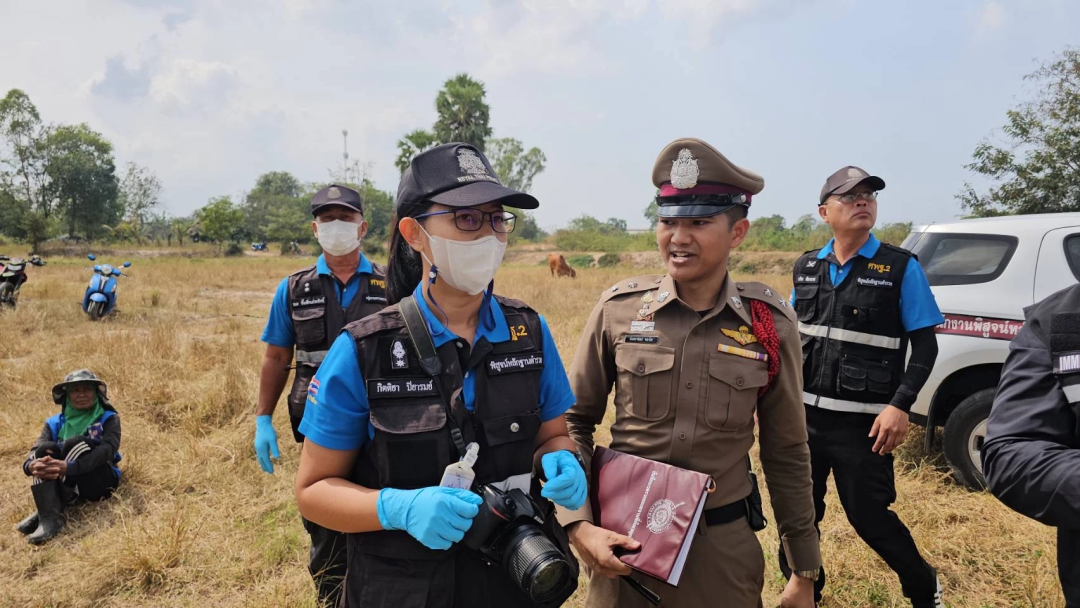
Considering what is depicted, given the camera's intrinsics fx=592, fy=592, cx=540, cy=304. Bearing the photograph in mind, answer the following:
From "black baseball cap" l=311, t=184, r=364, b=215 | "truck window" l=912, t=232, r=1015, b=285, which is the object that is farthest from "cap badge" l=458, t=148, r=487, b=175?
"truck window" l=912, t=232, r=1015, b=285

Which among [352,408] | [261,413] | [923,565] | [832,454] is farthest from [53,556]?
[923,565]

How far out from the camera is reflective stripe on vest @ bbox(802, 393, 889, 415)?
8.83 ft

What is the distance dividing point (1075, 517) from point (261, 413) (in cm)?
315

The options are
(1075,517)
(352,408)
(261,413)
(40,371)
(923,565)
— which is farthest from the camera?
(40,371)

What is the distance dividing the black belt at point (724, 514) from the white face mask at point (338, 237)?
2239mm

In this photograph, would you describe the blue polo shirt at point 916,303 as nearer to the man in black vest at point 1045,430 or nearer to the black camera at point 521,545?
the man in black vest at point 1045,430

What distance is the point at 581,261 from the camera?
109 feet

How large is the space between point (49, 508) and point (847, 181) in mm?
4966

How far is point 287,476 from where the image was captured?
166 inches

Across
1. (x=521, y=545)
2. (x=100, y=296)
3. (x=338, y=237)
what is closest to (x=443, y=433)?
(x=521, y=545)

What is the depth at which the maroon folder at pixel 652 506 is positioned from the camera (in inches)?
58.7

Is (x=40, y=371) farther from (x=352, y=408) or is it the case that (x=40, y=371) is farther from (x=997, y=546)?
(x=997, y=546)

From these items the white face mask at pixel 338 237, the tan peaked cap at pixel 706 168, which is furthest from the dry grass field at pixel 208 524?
the tan peaked cap at pixel 706 168

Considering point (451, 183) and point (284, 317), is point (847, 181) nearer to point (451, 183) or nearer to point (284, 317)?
point (451, 183)
